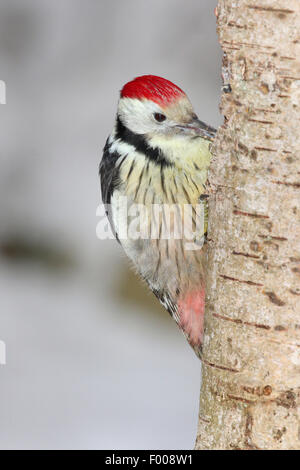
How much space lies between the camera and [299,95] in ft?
5.04

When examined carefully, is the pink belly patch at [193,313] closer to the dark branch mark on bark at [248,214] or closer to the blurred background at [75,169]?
the dark branch mark on bark at [248,214]

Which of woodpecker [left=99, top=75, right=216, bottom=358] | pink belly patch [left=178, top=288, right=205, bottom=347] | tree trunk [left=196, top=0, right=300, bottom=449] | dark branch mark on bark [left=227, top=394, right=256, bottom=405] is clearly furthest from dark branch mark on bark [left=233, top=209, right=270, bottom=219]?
pink belly patch [left=178, top=288, right=205, bottom=347]

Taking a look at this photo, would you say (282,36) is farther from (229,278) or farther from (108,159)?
(108,159)

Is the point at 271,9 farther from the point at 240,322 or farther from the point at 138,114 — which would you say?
the point at 138,114

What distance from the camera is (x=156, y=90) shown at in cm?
256

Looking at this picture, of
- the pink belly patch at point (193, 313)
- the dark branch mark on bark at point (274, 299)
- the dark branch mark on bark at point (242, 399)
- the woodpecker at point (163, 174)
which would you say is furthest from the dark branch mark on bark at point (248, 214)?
the pink belly patch at point (193, 313)

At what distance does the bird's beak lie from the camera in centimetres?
250

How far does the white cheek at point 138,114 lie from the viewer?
2604 mm

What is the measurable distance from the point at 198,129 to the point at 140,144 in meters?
0.23

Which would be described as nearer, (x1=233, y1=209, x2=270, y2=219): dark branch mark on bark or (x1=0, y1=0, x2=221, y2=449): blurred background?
(x1=233, y1=209, x2=270, y2=219): dark branch mark on bark

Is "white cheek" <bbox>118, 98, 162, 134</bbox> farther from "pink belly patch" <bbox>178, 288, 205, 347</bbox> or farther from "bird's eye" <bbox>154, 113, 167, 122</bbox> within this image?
"pink belly patch" <bbox>178, 288, 205, 347</bbox>

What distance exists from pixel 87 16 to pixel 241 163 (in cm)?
342

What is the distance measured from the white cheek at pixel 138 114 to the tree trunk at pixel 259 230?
36.9 inches

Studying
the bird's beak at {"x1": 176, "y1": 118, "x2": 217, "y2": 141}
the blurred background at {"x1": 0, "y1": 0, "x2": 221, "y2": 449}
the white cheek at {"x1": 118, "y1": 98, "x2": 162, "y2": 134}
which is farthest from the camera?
the blurred background at {"x1": 0, "y1": 0, "x2": 221, "y2": 449}
